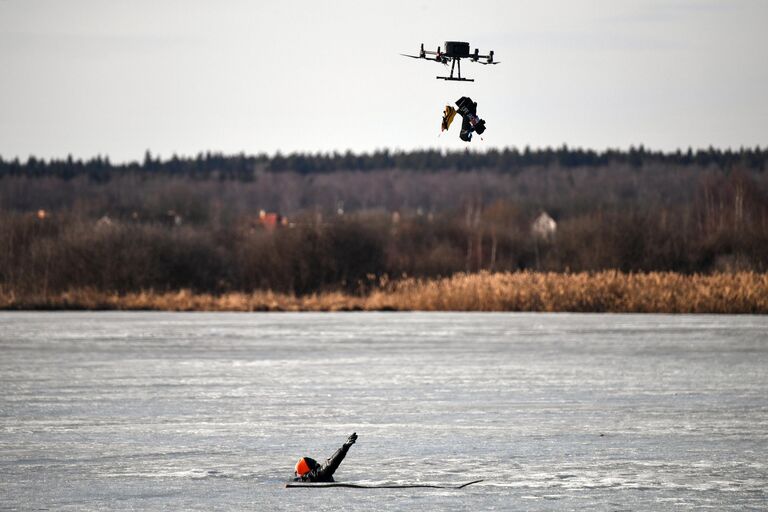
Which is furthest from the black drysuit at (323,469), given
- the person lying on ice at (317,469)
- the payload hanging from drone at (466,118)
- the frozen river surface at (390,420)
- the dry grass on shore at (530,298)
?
the dry grass on shore at (530,298)

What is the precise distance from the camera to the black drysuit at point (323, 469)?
1109 centimetres

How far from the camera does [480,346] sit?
1057 inches

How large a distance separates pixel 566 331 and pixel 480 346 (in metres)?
5.46

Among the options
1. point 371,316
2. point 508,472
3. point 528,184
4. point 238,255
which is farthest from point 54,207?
point 508,472

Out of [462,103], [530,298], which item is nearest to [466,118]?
[462,103]

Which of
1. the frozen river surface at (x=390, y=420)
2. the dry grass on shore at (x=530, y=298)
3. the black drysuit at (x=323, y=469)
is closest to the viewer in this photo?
the frozen river surface at (x=390, y=420)

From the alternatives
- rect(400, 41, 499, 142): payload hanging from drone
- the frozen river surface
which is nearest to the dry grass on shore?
the frozen river surface

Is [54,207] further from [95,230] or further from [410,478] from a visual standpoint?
[410,478]

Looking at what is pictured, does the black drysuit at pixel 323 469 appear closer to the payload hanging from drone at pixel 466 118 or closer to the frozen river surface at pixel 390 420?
the frozen river surface at pixel 390 420

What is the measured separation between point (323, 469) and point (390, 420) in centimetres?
402

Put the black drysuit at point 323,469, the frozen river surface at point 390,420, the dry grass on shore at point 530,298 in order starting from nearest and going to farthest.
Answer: the frozen river surface at point 390,420
the black drysuit at point 323,469
the dry grass on shore at point 530,298

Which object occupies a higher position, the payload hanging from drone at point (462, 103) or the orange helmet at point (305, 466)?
the payload hanging from drone at point (462, 103)

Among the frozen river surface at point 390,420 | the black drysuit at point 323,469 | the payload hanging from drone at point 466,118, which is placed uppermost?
the payload hanging from drone at point 466,118

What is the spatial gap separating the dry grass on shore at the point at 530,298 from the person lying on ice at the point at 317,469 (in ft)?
99.0
